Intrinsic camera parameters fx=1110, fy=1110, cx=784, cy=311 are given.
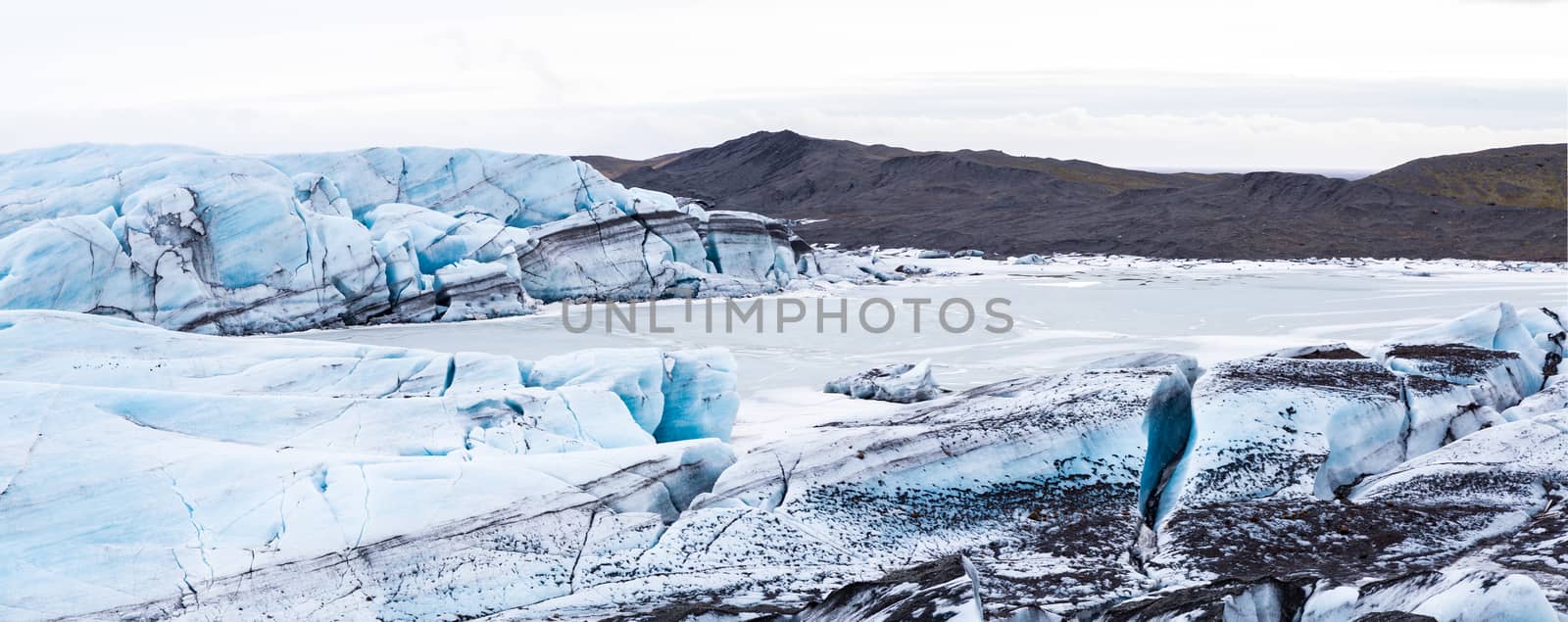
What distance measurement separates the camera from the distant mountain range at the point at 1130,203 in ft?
109

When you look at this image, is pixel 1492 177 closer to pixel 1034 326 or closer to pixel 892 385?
pixel 1034 326

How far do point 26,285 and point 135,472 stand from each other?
9.82 m

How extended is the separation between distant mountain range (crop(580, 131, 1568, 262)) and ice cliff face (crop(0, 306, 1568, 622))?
25.4 metres

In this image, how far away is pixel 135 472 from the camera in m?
5.56

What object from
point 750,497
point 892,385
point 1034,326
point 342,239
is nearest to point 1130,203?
point 1034,326

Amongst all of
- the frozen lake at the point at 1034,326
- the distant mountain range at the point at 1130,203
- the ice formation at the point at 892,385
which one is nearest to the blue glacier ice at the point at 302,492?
the frozen lake at the point at 1034,326

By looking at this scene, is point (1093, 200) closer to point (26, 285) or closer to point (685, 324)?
point (685, 324)

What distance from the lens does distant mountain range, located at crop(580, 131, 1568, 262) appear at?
33125mm

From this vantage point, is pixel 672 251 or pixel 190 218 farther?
pixel 672 251

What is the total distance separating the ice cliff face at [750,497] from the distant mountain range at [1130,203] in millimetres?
25443

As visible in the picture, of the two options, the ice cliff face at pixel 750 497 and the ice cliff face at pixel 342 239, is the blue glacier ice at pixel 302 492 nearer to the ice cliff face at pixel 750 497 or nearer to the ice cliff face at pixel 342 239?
the ice cliff face at pixel 750 497

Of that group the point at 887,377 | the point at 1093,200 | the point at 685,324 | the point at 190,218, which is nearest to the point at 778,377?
the point at 887,377

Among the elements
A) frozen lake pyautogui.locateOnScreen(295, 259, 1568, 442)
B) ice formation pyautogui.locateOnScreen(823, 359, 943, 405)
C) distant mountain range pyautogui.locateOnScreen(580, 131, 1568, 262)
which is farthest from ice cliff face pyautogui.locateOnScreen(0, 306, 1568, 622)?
distant mountain range pyautogui.locateOnScreen(580, 131, 1568, 262)

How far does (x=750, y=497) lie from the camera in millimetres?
6199
